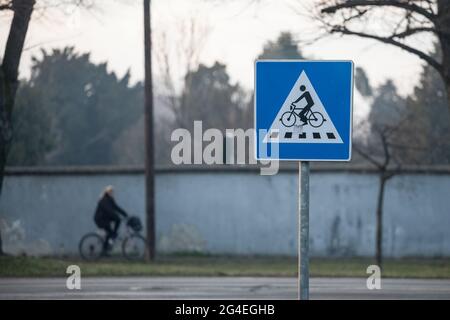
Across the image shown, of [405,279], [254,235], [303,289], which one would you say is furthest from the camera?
[254,235]

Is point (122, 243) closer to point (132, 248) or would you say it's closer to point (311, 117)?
point (132, 248)

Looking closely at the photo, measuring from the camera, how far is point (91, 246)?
26125mm

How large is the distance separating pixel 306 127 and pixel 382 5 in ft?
39.2

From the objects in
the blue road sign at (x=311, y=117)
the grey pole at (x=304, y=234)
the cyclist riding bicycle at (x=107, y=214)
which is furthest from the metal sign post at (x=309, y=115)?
the cyclist riding bicycle at (x=107, y=214)

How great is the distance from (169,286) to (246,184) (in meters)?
12.2

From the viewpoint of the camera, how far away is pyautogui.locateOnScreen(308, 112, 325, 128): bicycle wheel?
7180 mm

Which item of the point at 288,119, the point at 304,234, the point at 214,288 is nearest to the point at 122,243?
the point at 214,288

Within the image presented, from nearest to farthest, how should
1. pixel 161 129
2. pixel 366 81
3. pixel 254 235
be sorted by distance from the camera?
pixel 254 235 < pixel 161 129 < pixel 366 81

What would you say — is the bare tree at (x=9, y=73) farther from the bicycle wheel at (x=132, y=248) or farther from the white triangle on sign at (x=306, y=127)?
the white triangle on sign at (x=306, y=127)

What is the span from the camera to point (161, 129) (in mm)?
61531

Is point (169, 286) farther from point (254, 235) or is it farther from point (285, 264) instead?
point (254, 235)

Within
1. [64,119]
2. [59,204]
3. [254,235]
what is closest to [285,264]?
[254,235]

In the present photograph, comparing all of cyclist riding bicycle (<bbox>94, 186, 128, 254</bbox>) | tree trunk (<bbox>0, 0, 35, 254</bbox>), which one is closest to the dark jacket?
cyclist riding bicycle (<bbox>94, 186, 128, 254</bbox>)

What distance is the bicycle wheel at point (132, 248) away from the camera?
26.2 metres
